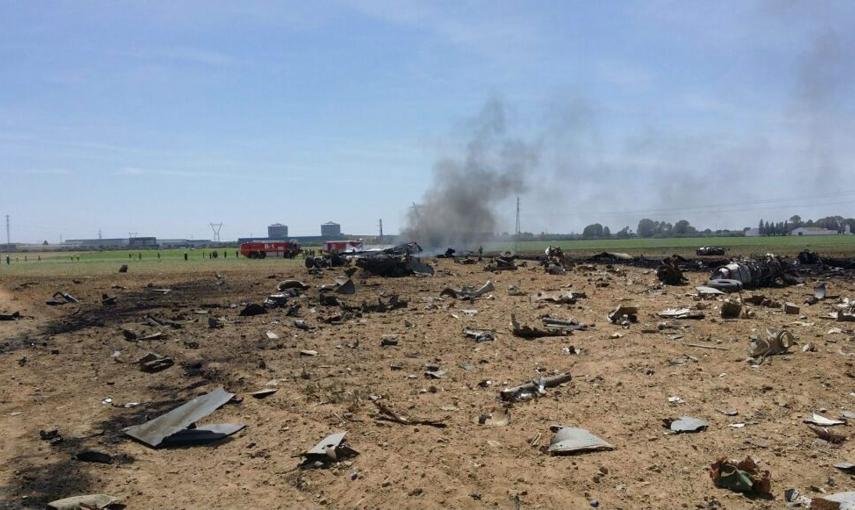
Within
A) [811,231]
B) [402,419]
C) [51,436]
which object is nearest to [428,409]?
[402,419]

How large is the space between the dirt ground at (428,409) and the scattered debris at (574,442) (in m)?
0.11

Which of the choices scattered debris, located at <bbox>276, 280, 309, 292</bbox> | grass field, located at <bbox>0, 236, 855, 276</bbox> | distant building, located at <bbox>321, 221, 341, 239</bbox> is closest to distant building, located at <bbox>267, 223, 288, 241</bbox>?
distant building, located at <bbox>321, 221, 341, 239</bbox>

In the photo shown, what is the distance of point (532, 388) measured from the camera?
7406mm

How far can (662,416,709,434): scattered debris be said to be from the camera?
5779 mm

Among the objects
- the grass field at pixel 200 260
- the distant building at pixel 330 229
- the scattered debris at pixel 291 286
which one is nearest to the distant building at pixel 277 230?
the distant building at pixel 330 229

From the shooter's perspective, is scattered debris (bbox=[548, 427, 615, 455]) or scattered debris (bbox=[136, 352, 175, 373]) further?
scattered debris (bbox=[136, 352, 175, 373])

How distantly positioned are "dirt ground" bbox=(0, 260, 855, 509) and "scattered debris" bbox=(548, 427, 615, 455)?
110 millimetres

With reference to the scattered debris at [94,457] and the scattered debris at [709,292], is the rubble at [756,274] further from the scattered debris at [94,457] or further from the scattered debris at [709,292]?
the scattered debris at [94,457]

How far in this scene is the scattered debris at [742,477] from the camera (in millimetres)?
4500

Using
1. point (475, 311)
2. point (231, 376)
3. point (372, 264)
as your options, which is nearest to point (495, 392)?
point (231, 376)

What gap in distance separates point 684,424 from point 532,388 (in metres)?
1.90

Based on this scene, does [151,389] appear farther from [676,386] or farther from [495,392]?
[676,386]

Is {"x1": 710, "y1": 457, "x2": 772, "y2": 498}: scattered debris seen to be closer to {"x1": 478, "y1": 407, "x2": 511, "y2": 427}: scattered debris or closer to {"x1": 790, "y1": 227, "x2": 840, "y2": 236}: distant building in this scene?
{"x1": 478, "y1": 407, "x2": 511, "y2": 427}: scattered debris

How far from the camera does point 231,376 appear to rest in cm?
878
